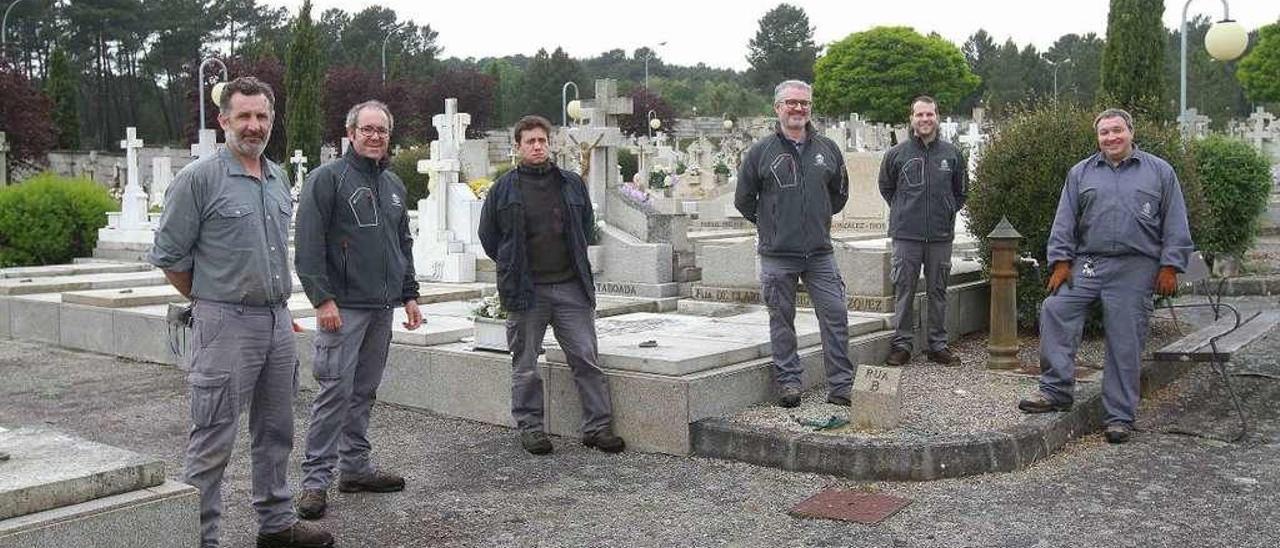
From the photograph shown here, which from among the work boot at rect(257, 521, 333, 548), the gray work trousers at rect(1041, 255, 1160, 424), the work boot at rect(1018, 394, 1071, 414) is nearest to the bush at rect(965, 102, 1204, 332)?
the gray work trousers at rect(1041, 255, 1160, 424)

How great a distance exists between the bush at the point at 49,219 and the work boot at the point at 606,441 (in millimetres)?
12511

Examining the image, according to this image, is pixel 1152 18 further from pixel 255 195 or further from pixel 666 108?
pixel 666 108

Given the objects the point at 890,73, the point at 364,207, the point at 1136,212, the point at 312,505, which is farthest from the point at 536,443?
A: the point at 890,73

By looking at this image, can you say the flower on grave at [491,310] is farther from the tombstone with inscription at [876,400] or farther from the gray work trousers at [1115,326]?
the gray work trousers at [1115,326]

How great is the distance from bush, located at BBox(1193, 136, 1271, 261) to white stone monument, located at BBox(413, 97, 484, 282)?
8293mm

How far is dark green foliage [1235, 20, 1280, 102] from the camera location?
62.7 m

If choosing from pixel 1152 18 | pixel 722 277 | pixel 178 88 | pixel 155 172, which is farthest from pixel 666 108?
pixel 722 277

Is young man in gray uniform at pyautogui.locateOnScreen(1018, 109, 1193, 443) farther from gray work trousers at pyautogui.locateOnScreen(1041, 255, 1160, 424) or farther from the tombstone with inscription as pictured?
the tombstone with inscription

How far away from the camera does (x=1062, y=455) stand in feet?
20.1

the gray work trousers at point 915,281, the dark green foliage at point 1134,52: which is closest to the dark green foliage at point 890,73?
the dark green foliage at point 1134,52

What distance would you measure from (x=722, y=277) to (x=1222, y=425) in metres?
4.28

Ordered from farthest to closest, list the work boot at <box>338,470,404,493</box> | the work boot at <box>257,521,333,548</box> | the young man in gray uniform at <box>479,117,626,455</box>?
1. the young man in gray uniform at <box>479,117,626,455</box>
2. the work boot at <box>338,470,404,493</box>
3. the work boot at <box>257,521,333,548</box>

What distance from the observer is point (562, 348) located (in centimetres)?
638

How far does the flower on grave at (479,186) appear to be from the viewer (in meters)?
13.8
